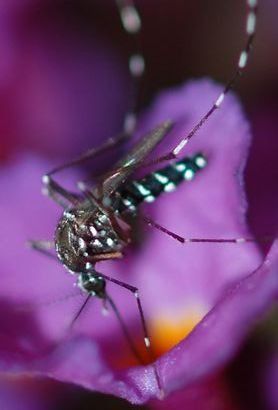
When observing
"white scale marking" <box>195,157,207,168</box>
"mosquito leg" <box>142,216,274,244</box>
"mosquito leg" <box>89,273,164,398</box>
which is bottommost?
"mosquito leg" <box>89,273,164,398</box>

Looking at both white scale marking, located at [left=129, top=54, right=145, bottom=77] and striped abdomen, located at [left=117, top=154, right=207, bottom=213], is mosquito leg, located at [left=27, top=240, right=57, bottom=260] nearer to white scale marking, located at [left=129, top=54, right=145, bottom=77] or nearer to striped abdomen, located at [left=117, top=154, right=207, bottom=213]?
striped abdomen, located at [left=117, top=154, right=207, bottom=213]

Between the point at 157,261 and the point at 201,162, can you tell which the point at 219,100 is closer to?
the point at 201,162

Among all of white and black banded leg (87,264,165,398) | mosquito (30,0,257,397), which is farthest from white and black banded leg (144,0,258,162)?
white and black banded leg (87,264,165,398)

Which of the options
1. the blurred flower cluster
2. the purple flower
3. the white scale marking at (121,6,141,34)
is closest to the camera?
the blurred flower cluster

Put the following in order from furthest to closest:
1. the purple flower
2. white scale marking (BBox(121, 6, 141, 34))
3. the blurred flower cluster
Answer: white scale marking (BBox(121, 6, 141, 34))
the purple flower
the blurred flower cluster

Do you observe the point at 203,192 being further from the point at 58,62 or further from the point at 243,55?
the point at 58,62

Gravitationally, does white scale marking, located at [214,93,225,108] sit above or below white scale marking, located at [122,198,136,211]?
above

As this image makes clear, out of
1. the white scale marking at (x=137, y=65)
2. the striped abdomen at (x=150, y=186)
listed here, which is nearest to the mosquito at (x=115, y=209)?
the striped abdomen at (x=150, y=186)

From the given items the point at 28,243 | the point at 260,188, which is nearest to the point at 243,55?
the point at 260,188

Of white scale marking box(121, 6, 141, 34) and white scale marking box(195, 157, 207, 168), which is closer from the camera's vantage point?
white scale marking box(195, 157, 207, 168)
